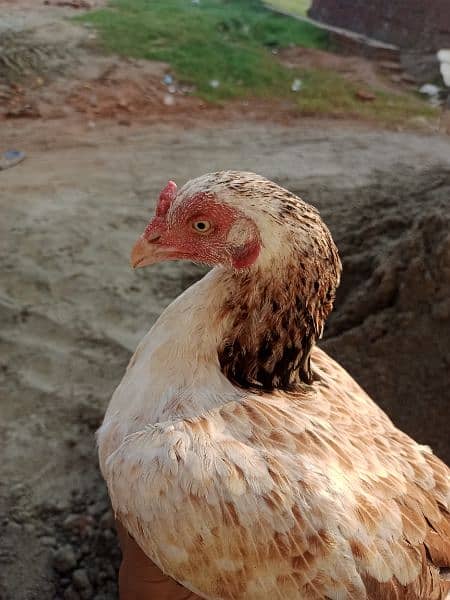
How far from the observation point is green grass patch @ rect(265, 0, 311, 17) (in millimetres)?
10195

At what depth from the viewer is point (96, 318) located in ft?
12.2

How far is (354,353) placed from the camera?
316 centimetres

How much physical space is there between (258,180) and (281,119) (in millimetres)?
5901

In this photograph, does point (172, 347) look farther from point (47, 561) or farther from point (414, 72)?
point (414, 72)

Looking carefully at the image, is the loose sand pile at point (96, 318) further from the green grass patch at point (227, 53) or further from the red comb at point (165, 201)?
the green grass patch at point (227, 53)

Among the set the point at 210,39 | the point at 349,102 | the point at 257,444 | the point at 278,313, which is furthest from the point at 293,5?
the point at 257,444

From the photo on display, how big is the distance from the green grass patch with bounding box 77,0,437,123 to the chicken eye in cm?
600

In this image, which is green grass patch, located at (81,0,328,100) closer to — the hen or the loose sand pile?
the loose sand pile

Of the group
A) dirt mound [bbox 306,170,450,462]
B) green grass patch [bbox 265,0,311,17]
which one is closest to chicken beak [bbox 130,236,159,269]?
dirt mound [bbox 306,170,450,462]

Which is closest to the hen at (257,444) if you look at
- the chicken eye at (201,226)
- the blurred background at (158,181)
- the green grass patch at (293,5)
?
the chicken eye at (201,226)

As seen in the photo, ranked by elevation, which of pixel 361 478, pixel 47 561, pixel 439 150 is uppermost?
pixel 361 478

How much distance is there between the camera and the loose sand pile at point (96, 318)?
2668 millimetres

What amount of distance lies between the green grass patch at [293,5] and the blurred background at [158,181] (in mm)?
54

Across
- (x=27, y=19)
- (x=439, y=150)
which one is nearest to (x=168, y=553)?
(x=439, y=150)
